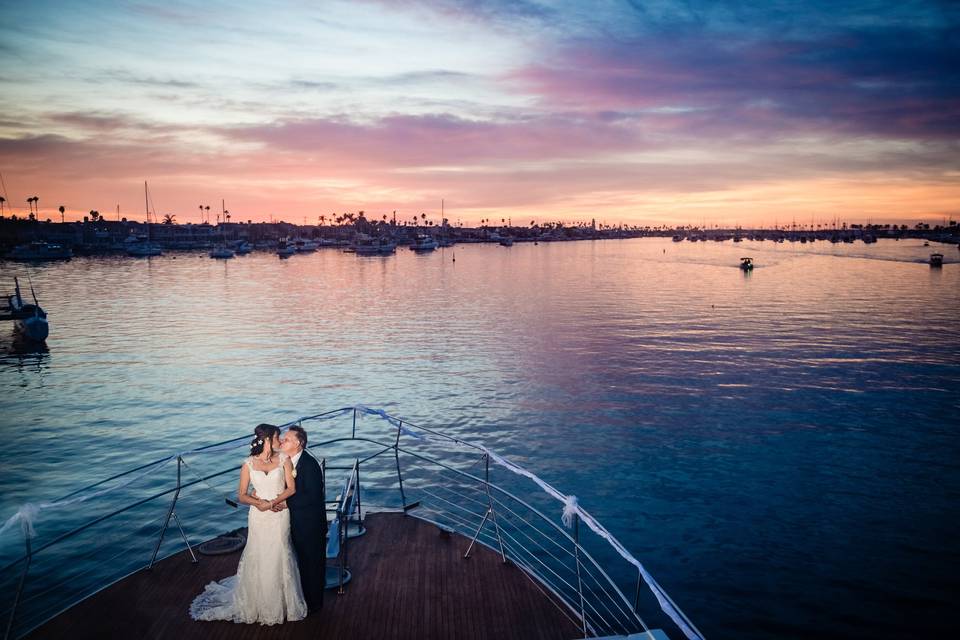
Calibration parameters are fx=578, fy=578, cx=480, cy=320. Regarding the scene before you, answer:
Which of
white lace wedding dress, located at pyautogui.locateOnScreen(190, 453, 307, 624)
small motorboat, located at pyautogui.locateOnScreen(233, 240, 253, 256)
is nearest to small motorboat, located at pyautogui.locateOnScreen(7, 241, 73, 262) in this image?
small motorboat, located at pyautogui.locateOnScreen(233, 240, 253, 256)

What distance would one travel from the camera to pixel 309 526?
310 inches

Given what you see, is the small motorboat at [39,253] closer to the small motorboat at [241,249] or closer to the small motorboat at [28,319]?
the small motorboat at [241,249]

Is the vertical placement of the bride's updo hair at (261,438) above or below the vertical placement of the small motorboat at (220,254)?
below

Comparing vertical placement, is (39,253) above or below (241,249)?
below

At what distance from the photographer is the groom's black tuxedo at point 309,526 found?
7.77m

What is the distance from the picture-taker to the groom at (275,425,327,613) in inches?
306

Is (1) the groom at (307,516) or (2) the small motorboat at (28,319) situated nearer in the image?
(1) the groom at (307,516)

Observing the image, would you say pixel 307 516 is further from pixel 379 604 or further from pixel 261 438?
pixel 379 604

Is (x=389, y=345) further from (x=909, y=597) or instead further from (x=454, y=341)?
(x=909, y=597)

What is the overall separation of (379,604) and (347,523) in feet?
6.44

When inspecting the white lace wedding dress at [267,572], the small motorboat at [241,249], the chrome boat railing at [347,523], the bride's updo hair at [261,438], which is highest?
the small motorboat at [241,249]

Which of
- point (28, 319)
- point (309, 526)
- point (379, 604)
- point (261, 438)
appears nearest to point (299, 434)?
point (261, 438)

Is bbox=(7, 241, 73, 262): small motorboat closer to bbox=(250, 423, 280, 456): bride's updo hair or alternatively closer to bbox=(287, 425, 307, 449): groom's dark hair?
bbox=(250, 423, 280, 456): bride's updo hair

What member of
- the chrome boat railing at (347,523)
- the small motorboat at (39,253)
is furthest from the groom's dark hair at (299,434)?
the small motorboat at (39,253)
